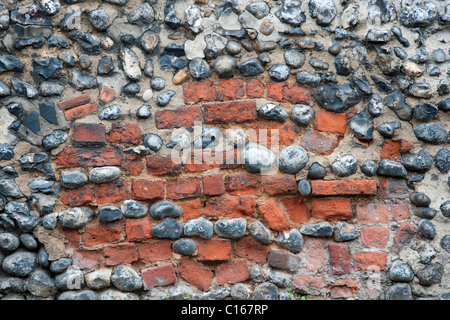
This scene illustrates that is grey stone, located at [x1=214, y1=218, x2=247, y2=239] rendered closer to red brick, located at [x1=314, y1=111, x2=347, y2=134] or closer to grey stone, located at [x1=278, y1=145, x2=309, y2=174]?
grey stone, located at [x1=278, y1=145, x2=309, y2=174]

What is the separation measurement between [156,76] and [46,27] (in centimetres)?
51

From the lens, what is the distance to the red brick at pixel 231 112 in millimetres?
2289

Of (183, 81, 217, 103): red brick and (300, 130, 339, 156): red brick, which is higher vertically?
(183, 81, 217, 103): red brick

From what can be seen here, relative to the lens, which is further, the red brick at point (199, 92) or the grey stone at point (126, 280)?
the red brick at point (199, 92)

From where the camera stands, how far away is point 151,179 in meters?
2.26

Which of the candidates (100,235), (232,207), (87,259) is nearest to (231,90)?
(232,207)

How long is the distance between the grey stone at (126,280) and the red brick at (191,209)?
320 millimetres

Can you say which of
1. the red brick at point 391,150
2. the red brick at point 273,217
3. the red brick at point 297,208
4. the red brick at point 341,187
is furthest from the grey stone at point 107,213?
the red brick at point 391,150

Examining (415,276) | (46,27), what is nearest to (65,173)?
(46,27)

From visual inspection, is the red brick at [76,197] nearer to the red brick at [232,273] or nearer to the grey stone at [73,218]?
the grey stone at [73,218]

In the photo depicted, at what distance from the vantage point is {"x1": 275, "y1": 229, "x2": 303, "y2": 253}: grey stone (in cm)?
223

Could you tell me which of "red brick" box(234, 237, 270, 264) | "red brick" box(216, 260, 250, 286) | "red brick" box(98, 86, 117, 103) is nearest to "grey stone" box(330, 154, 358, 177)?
"red brick" box(234, 237, 270, 264)

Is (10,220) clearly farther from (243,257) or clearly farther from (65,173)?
(243,257)

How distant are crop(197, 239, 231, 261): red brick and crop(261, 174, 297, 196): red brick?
294 millimetres
